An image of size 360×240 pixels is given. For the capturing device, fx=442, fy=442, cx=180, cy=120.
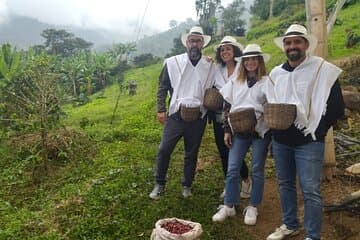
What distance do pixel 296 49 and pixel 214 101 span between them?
1.11m

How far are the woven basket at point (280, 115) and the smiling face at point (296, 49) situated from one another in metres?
0.35

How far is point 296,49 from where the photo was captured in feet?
10.9

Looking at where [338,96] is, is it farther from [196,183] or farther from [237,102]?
[196,183]

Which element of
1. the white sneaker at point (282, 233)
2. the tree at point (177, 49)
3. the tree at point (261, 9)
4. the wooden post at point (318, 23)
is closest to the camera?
the white sneaker at point (282, 233)

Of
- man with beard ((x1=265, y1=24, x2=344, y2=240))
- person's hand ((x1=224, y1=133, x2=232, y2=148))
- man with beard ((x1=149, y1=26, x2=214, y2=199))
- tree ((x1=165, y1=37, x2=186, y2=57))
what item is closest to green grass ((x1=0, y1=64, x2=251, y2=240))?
man with beard ((x1=149, y1=26, x2=214, y2=199))

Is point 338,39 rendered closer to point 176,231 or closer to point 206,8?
point 176,231

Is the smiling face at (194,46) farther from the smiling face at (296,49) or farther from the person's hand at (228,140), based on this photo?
the smiling face at (296,49)

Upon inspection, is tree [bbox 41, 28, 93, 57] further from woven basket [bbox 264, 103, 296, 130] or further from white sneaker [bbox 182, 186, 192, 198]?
woven basket [bbox 264, 103, 296, 130]

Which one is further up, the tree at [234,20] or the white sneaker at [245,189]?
the tree at [234,20]

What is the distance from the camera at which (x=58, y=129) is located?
7.00 meters

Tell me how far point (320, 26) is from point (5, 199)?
4.15 meters

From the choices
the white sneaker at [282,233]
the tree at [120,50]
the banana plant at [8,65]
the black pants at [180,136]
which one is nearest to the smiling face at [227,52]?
the black pants at [180,136]

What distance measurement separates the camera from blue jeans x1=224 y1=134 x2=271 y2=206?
12.7 ft

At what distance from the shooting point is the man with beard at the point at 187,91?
4.34m
